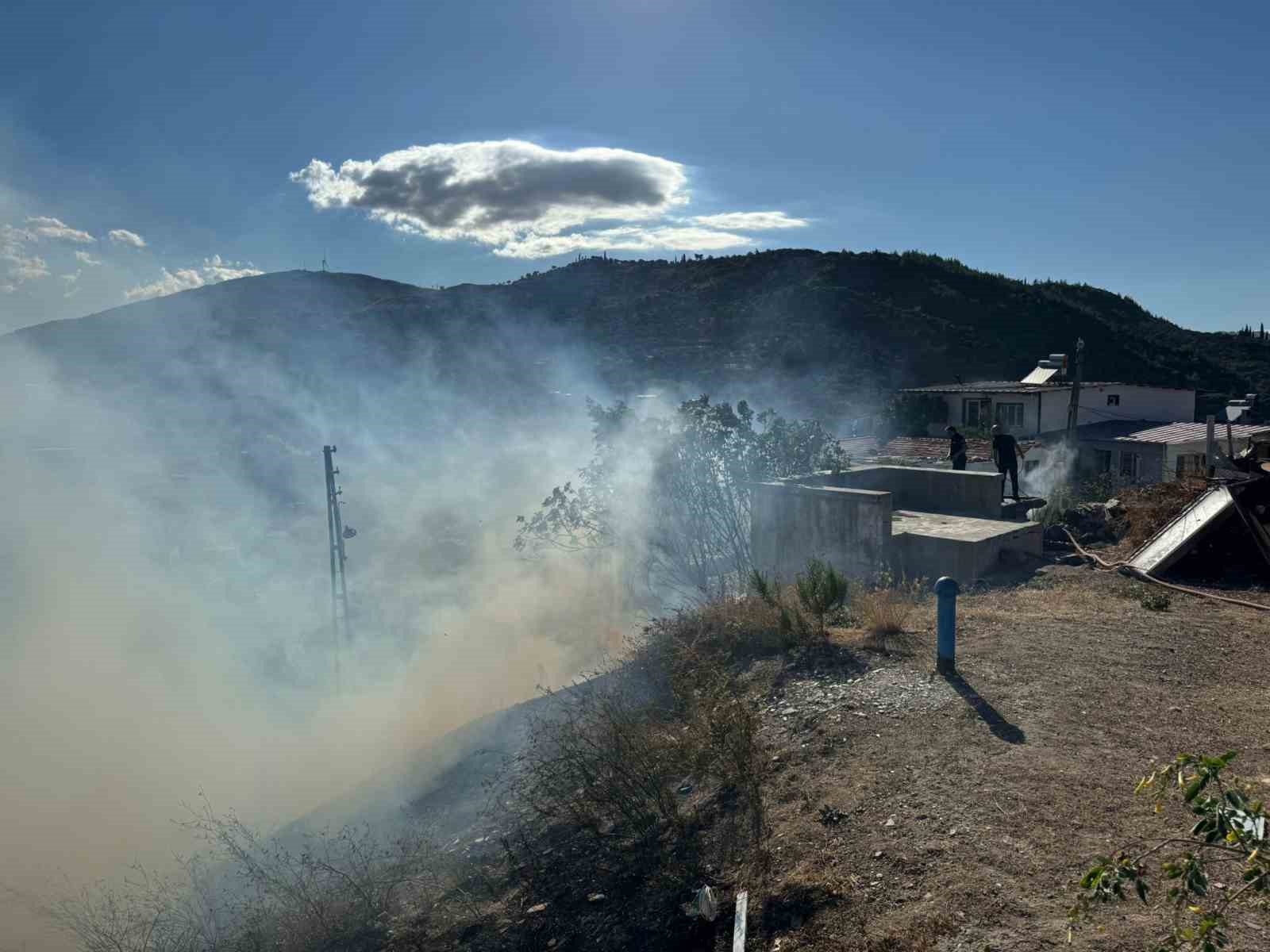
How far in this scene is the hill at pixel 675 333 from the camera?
30.4 m

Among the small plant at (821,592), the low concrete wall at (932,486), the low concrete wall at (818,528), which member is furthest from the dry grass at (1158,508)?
the small plant at (821,592)

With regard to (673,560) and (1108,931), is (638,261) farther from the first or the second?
(1108,931)

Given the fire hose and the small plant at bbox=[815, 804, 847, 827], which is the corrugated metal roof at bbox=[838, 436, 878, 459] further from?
the small plant at bbox=[815, 804, 847, 827]

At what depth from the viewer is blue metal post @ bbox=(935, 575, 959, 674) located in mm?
6465

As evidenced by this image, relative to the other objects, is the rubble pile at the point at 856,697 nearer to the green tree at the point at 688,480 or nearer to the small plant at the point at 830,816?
the small plant at the point at 830,816

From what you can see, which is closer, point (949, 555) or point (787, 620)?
Answer: point (787, 620)

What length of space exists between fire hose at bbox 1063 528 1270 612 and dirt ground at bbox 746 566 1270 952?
0.18m

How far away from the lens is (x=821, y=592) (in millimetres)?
8492

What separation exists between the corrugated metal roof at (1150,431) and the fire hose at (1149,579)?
68.2 feet

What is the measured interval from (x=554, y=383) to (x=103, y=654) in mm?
25501

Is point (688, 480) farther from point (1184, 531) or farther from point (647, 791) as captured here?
point (647, 791)

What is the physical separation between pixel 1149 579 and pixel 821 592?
396 centimetres

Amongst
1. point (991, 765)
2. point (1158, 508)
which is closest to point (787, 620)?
point (991, 765)

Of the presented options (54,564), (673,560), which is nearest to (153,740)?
(54,564)
